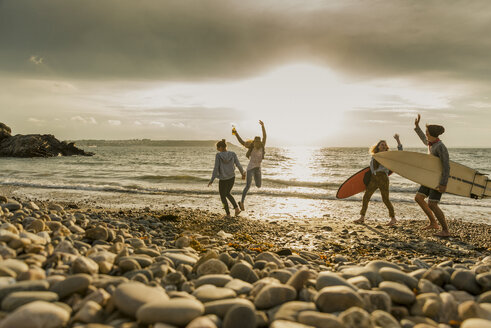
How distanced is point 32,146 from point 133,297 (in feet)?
155

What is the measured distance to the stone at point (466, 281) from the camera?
2939 millimetres

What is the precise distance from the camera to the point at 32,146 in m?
41.1

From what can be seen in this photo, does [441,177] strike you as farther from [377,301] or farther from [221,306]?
[221,306]

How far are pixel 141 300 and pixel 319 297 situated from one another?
52.8 inches

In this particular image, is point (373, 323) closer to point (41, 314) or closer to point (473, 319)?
point (473, 319)

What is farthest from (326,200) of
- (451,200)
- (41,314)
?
(41,314)

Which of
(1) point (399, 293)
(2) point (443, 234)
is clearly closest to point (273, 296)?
(1) point (399, 293)

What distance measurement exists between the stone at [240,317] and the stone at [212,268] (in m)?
1.08

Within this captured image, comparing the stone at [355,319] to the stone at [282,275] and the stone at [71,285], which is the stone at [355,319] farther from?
the stone at [71,285]

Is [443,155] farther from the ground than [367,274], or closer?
farther from the ground

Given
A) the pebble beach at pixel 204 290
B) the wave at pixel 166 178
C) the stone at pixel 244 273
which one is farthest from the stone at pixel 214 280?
the wave at pixel 166 178

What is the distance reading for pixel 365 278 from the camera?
291 cm

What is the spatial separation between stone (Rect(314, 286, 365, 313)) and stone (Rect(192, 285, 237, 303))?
0.71m

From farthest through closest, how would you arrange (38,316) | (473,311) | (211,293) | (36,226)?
(36,226) → (211,293) → (473,311) → (38,316)
